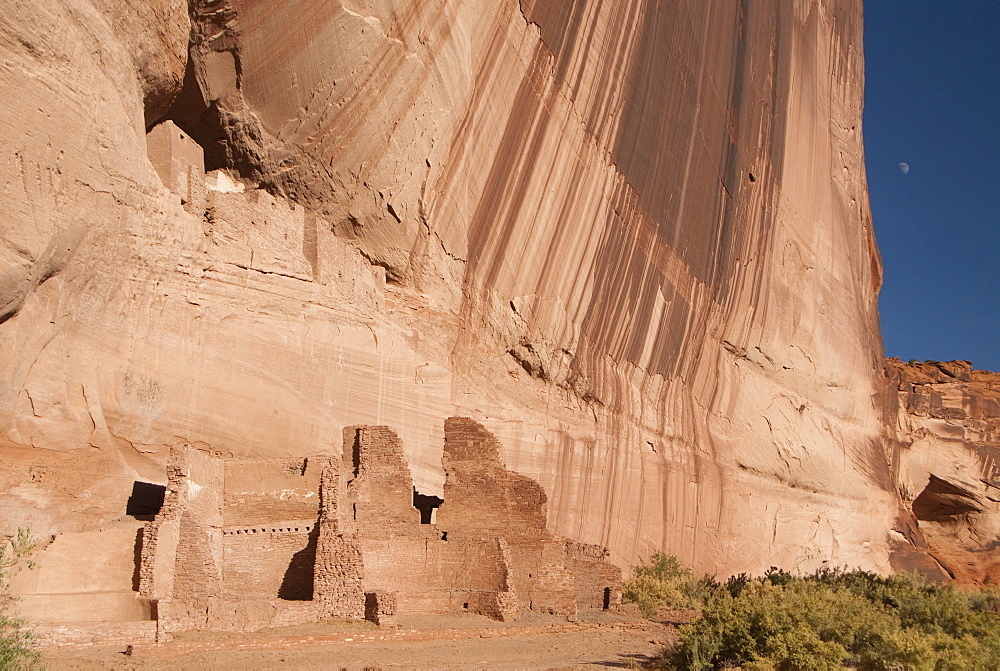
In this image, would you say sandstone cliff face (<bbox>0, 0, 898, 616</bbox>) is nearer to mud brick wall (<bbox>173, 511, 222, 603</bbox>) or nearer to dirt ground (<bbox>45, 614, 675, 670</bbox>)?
mud brick wall (<bbox>173, 511, 222, 603</bbox>)

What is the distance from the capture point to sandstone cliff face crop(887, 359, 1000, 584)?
130 feet

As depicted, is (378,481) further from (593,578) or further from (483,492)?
(593,578)

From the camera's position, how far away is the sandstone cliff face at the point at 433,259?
1281 centimetres

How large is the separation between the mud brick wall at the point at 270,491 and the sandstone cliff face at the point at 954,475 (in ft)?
Result: 99.8

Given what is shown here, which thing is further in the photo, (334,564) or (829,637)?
(334,564)

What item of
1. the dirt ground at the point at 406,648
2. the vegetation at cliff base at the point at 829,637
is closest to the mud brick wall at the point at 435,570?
the dirt ground at the point at 406,648

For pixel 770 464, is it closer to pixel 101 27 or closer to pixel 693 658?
pixel 693 658

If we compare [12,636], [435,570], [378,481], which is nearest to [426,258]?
[378,481]

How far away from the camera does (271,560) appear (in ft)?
44.2

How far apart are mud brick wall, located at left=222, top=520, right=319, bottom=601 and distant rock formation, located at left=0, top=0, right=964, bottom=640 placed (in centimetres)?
146

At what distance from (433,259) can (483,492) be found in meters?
4.93

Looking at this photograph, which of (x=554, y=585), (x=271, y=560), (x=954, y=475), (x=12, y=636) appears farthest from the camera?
(x=954, y=475)

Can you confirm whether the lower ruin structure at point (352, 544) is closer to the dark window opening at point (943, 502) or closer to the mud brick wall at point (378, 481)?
the mud brick wall at point (378, 481)

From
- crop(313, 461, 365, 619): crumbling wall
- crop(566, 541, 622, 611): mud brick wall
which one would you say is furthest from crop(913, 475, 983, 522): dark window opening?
crop(313, 461, 365, 619): crumbling wall
